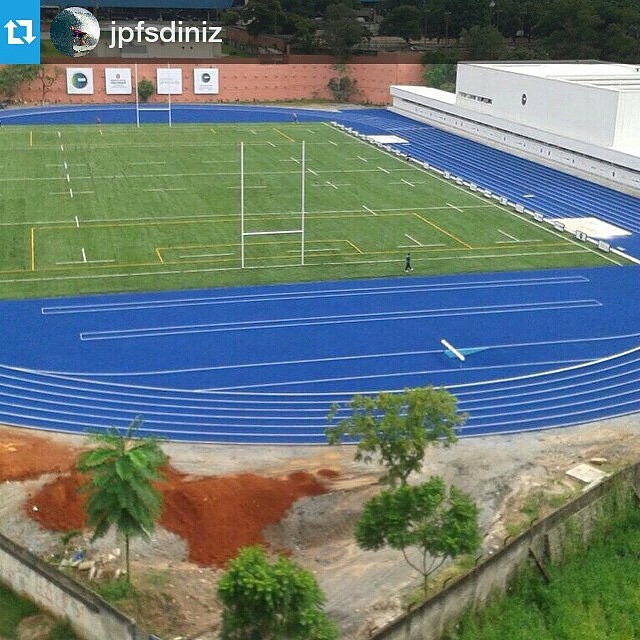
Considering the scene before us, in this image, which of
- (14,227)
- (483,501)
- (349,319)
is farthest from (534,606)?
(14,227)

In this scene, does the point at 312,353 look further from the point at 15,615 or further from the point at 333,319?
the point at 15,615

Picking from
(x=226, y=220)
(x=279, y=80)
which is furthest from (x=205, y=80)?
(x=226, y=220)

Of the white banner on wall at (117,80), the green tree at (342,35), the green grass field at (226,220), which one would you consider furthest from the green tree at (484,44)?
the green grass field at (226,220)

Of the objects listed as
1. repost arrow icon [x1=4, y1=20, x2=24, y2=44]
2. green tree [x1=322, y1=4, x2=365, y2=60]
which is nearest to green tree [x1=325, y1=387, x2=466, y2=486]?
repost arrow icon [x1=4, y1=20, x2=24, y2=44]

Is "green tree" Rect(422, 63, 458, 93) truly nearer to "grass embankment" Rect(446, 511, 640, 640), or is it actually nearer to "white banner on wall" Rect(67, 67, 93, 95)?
"white banner on wall" Rect(67, 67, 93, 95)

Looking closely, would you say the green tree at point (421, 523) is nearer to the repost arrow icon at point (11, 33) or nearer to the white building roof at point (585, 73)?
the white building roof at point (585, 73)

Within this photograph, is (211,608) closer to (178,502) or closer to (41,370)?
(178,502)
